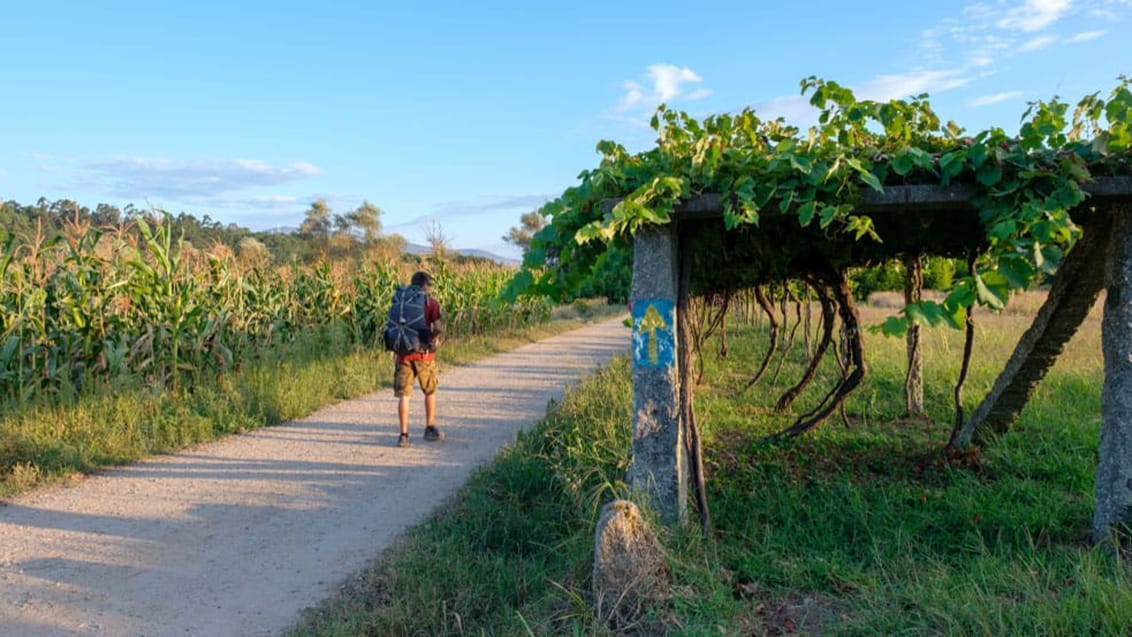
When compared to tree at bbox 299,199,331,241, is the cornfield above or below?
below

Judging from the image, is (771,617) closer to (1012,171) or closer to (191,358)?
(1012,171)

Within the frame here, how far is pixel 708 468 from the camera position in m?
6.53

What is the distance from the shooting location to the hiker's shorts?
824cm

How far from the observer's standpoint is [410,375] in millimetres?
8305

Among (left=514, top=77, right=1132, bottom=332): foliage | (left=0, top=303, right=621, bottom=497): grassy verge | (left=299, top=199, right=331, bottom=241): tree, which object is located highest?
(left=299, top=199, right=331, bottom=241): tree

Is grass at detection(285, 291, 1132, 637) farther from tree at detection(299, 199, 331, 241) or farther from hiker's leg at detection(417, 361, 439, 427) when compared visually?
tree at detection(299, 199, 331, 241)

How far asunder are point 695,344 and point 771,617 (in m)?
7.36

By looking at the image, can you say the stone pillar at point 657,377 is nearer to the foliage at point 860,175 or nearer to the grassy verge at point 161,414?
the foliage at point 860,175

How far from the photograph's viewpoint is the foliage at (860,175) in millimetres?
3770

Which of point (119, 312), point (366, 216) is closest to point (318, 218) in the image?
point (366, 216)

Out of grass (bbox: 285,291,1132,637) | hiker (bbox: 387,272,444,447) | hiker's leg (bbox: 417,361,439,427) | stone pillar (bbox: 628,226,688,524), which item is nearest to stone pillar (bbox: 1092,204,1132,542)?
grass (bbox: 285,291,1132,637)

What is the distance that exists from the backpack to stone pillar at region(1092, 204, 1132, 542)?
240 inches

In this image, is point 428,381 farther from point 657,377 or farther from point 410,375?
point 657,377

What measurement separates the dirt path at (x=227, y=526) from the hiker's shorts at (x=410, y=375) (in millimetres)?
655
